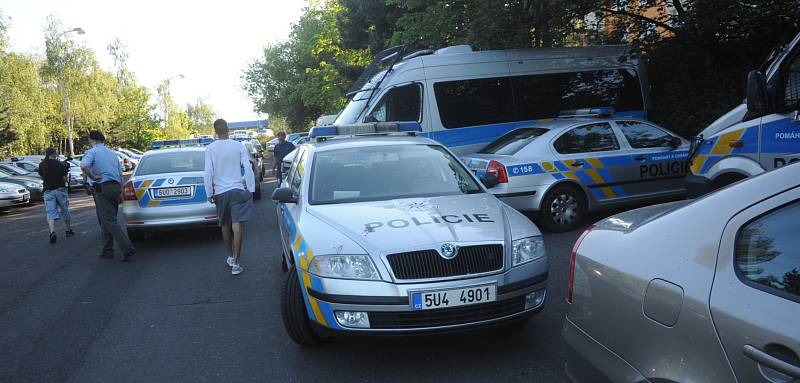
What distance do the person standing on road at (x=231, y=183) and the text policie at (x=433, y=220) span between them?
3.09 metres

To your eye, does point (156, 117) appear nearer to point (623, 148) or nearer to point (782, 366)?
point (623, 148)

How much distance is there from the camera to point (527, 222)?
4344 mm

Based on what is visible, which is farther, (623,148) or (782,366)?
(623,148)

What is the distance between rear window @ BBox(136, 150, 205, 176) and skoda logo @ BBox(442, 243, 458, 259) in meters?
6.57

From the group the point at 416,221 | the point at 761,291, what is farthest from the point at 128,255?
the point at 761,291

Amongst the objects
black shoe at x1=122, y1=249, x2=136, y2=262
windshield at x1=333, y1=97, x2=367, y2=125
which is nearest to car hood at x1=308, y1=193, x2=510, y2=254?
black shoe at x1=122, y1=249, x2=136, y2=262

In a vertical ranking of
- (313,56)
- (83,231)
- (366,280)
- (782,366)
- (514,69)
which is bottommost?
(83,231)

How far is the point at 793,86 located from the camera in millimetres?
5176

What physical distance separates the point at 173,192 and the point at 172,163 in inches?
37.5

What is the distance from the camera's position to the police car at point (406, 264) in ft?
11.9

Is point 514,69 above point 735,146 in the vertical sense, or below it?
above

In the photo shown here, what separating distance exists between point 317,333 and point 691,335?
260 centimetres

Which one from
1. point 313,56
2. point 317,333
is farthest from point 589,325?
point 313,56

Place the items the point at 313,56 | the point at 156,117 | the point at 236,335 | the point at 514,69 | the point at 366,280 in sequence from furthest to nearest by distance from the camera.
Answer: the point at 156,117
the point at 313,56
the point at 514,69
the point at 236,335
the point at 366,280
